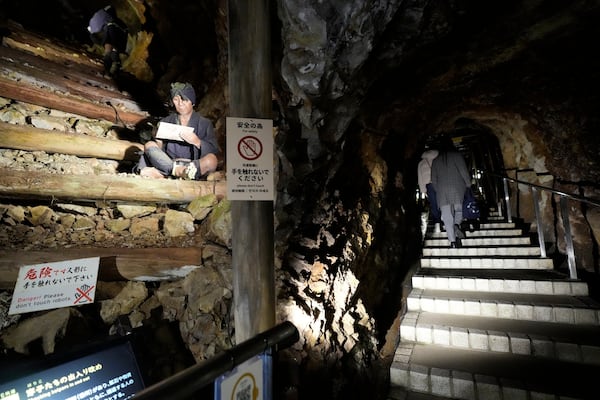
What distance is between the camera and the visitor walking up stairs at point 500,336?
2721 millimetres

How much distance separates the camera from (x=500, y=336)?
3.21m

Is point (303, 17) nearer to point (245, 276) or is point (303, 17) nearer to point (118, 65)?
point (245, 276)

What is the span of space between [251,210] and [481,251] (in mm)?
5314

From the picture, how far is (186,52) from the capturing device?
7.43 m

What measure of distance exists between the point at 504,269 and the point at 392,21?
4.55 meters

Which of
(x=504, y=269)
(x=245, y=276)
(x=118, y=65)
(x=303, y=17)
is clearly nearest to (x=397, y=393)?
(x=245, y=276)

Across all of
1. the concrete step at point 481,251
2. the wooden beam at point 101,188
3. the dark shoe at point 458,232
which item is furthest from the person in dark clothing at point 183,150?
the dark shoe at point 458,232

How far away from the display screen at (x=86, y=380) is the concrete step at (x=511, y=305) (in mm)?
3689

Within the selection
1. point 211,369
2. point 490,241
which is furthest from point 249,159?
point 490,241

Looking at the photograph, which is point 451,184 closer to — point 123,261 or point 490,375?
point 490,375

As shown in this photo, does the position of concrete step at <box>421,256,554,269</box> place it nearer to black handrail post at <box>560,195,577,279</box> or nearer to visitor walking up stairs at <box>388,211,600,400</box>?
visitor walking up stairs at <box>388,211,600,400</box>

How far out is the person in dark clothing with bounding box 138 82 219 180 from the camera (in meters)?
3.96

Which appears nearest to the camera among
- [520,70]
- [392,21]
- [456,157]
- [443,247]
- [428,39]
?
[392,21]

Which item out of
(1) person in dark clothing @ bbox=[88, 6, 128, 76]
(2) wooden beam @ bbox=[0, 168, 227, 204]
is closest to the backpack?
(2) wooden beam @ bbox=[0, 168, 227, 204]
